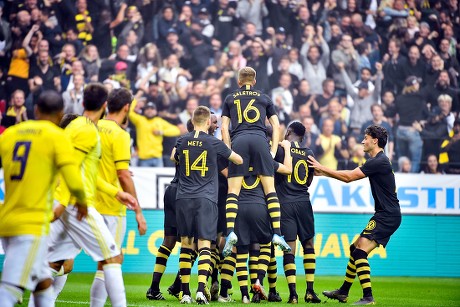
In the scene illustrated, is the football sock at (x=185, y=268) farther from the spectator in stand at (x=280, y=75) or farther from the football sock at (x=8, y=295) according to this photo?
the spectator in stand at (x=280, y=75)

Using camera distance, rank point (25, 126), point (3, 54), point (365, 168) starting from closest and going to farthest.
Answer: point (25, 126), point (365, 168), point (3, 54)

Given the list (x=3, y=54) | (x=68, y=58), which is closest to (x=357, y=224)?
(x=68, y=58)

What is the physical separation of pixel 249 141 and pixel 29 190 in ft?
18.4

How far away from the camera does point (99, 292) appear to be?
24.9 ft

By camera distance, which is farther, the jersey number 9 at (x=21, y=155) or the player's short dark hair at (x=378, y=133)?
the player's short dark hair at (x=378, y=133)

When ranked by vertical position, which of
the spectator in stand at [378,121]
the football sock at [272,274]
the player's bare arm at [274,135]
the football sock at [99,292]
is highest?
the spectator in stand at [378,121]

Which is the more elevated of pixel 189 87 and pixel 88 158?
pixel 189 87

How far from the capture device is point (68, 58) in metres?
19.5

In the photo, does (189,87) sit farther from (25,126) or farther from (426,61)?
(25,126)

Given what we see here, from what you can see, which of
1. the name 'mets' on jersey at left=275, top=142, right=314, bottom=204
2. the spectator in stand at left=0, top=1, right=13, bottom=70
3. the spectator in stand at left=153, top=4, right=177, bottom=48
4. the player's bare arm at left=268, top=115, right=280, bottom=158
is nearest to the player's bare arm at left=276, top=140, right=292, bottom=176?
the name 'mets' on jersey at left=275, top=142, right=314, bottom=204

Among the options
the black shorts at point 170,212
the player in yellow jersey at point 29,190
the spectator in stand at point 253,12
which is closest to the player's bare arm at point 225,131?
the black shorts at point 170,212

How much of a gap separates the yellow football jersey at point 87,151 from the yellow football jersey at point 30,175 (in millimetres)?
951

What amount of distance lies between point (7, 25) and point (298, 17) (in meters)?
7.59

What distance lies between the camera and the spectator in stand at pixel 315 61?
2089 cm
